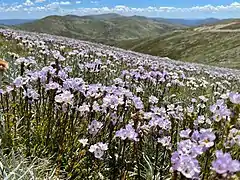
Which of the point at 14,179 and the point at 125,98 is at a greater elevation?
the point at 125,98

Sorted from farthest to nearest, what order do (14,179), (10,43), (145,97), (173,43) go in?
(173,43), (10,43), (145,97), (14,179)

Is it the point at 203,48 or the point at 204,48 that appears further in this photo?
the point at 203,48

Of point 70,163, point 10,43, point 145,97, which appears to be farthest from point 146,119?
point 10,43

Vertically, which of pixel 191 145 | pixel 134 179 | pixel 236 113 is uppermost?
pixel 236 113

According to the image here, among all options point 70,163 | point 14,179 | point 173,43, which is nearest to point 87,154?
point 70,163

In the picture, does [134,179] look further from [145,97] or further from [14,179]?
[145,97]

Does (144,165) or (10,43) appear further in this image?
(10,43)

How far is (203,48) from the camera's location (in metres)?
82.8

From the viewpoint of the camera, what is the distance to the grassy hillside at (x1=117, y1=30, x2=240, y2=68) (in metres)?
63.5

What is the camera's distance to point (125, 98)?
175 inches

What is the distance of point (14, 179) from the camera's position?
336 centimetres

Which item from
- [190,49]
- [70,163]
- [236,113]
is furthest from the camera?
[190,49]

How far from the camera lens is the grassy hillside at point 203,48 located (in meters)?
63.5

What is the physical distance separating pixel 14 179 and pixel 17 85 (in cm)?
139
